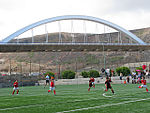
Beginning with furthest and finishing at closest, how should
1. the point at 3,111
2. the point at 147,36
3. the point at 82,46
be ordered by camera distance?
the point at 147,36, the point at 82,46, the point at 3,111

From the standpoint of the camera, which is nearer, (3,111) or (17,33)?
(3,111)

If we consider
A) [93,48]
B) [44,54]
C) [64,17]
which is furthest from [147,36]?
[64,17]

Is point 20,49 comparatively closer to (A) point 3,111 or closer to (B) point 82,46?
(B) point 82,46

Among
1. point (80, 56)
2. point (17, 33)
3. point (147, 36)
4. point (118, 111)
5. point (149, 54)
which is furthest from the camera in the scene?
point (147, 36)

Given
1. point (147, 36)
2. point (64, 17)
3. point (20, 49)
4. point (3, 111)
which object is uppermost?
point (147, 36)

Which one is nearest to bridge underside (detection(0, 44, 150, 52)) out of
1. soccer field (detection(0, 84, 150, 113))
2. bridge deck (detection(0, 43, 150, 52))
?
bridge deck (detection(0, 43, 150, 52))

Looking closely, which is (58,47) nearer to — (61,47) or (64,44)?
(61,47)

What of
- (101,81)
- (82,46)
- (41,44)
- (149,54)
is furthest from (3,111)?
(149,54)

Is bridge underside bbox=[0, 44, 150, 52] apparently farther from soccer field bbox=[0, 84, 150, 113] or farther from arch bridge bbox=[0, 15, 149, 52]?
soccer field bbox=[0, 84, 150, 113]

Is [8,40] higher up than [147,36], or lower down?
lower down

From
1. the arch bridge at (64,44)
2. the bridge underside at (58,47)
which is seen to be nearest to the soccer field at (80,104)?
the arch bridge at (64,44)

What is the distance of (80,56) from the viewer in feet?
518

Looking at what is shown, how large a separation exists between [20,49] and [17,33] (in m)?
9.99

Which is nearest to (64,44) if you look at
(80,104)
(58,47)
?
(58,47)
